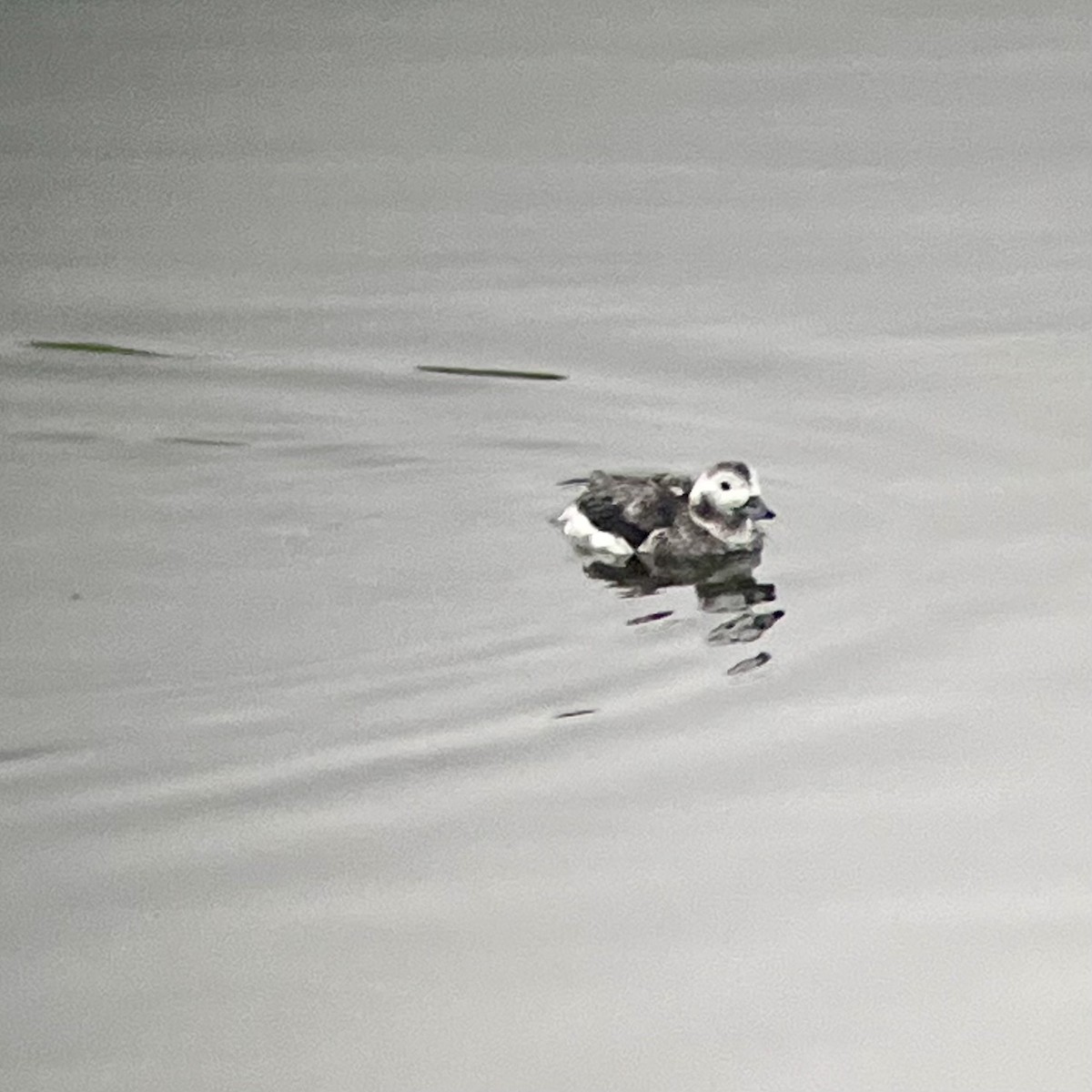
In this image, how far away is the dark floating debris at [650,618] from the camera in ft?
18.9

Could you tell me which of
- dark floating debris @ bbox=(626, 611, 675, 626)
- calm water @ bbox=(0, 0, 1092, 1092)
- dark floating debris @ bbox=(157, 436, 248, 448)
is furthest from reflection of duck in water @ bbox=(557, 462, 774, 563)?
dark floating debris @ bbox=(157, 436, 248, 448)

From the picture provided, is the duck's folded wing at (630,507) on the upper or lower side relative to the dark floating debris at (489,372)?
lower

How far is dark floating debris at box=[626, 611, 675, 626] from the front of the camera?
5.75 metres

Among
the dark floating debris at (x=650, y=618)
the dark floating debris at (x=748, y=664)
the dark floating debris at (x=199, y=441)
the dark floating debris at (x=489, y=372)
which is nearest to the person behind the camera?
the dark floating debris at (x=748, y=664)

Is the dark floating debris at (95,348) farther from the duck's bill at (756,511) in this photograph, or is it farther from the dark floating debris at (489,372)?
the duck's bill at (756,511)

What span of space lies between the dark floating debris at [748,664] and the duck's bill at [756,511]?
559mm

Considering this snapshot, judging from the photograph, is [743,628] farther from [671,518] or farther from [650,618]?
[671,518]

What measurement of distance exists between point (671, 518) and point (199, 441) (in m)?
1.40

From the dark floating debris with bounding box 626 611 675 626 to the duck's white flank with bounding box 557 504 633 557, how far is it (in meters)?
0.25

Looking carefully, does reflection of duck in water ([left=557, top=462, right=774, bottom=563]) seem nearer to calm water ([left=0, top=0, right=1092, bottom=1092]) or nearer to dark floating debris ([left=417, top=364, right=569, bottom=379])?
calm water ([left=0, top=0, right=1092, bottom=1092])

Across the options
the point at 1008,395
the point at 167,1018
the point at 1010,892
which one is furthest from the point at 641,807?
the point at 1008,395

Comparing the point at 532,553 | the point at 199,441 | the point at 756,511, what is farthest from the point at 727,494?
the point at 199,441

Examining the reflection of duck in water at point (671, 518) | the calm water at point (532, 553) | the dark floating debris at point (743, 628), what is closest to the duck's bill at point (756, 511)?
the reflection of duck in water at point (671, 518)

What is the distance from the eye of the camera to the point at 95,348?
7305 mm
